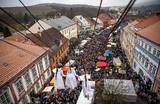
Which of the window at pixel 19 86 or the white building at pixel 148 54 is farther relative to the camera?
the white building at pixel 148 54

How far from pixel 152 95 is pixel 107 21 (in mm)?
84001

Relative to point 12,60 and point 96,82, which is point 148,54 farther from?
point 12,60

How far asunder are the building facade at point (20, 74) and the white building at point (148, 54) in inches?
755

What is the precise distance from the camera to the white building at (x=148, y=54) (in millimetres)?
17172

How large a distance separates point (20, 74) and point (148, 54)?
69.6 feet

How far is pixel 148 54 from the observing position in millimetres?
19375

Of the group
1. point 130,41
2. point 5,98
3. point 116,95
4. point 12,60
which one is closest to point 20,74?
point 12,60

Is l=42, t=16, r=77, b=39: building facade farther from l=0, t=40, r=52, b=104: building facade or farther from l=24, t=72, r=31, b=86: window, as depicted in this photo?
l=24, t=72, r=31, b=86: window

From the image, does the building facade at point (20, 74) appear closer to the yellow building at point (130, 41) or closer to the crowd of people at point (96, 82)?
the crowd of people at point (96, 82)

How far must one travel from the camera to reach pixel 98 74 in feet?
74.9

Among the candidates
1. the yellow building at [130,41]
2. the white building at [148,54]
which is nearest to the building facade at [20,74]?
the white building at [148,54]

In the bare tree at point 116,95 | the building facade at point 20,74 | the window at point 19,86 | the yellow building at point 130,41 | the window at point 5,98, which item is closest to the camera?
the window at point 5,98

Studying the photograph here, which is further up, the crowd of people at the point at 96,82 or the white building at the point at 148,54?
the white building at the point at 148,54

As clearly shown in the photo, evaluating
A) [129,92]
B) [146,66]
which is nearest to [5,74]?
[129,92]
